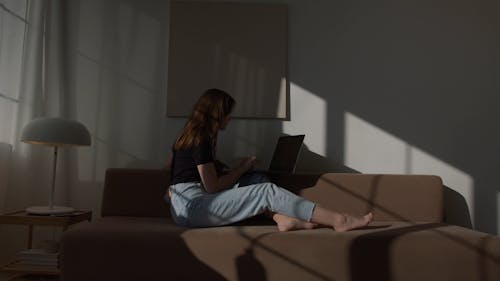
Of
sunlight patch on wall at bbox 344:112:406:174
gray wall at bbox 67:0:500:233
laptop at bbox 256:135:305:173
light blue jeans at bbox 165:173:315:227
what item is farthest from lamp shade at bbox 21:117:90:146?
sunlight patch on wall at bbox 344:112:406:174

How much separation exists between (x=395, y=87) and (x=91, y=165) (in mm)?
2269

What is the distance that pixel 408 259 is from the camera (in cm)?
220

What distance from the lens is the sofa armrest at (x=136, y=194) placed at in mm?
3004

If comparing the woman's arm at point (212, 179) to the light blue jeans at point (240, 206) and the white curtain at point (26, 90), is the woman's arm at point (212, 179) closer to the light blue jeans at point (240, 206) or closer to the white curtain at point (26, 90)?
the light blue jeans at point (240, 206)

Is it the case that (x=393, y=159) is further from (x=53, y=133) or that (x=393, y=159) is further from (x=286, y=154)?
(x=53, y=133)

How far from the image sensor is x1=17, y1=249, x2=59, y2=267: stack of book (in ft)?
8.90

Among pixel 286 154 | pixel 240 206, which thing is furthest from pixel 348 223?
pixel 286 154

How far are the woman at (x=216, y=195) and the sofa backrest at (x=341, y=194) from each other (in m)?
0.46

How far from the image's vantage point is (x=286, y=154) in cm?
310

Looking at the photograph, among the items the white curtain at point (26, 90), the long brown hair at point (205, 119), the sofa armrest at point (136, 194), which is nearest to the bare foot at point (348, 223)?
the long brown hair at point (205, 119)

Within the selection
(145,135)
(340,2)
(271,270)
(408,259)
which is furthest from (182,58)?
(408,259)

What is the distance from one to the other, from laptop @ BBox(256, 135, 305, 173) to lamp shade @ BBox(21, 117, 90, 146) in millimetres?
1235

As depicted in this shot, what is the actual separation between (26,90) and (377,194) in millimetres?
2419

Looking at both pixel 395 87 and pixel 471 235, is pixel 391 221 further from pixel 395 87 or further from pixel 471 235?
pixel 395 87
